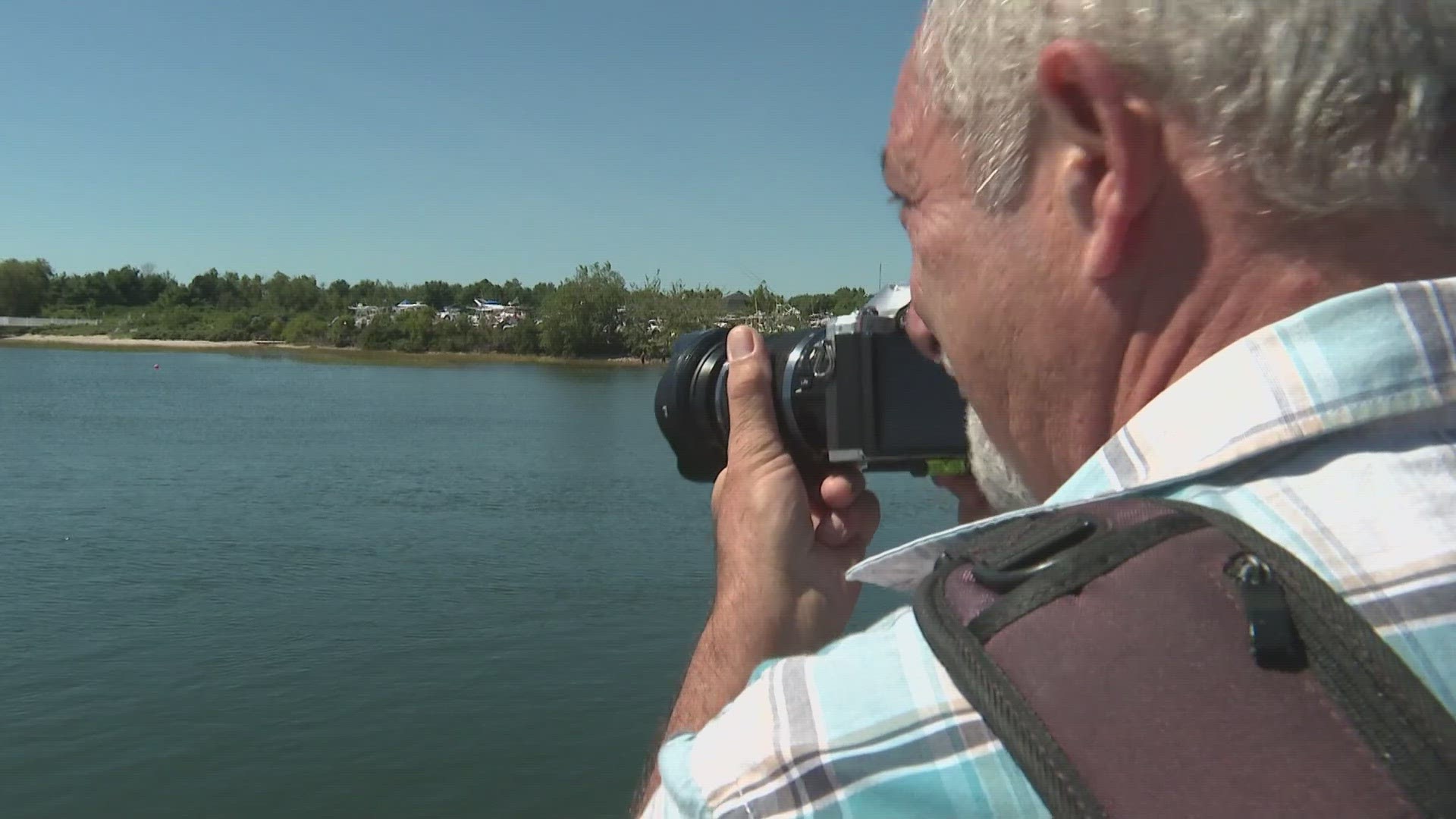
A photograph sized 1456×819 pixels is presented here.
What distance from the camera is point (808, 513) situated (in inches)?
52.2

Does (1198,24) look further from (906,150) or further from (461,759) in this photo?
(461,759)

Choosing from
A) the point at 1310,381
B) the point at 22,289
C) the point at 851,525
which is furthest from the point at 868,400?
the point at 22,289

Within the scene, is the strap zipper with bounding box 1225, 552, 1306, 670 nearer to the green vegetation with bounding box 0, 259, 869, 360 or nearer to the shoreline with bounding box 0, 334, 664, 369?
the green vegetation with bounding box 0, 259, 869, 360

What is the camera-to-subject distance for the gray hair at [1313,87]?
2.29ft

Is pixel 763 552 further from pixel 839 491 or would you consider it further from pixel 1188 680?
pixel 1188 680

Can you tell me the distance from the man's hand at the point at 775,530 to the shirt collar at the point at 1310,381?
553mm

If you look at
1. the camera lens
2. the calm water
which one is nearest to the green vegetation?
the calm water

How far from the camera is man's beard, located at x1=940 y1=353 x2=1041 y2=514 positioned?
101 centimetres

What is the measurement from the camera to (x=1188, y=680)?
0.58 metres

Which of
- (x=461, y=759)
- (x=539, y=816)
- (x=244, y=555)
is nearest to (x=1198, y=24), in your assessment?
(x=539, y=816)

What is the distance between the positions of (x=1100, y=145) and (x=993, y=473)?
0.41m

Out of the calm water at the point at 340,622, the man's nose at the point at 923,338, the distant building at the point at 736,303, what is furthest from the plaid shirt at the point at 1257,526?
the distant building at the point at 736,303

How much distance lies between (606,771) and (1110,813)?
18.0 ft

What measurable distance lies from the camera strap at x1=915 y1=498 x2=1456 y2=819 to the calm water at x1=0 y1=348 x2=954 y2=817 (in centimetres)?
232
